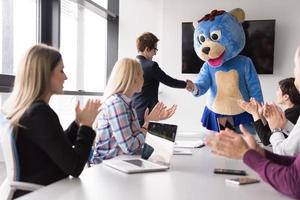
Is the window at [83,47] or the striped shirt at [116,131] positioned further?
the window at [83,47]

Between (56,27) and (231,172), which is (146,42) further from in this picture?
(231,172)

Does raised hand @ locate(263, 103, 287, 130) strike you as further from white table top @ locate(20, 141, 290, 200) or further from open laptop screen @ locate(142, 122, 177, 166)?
open laptop screen @ locate(142, 122, 177, 166)

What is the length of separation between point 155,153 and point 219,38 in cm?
153

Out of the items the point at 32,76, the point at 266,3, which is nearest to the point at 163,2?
the point at 266,3

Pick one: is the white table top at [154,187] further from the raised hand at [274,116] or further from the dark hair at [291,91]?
the dark hair at [291,91]

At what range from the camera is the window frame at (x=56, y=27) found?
2.34 m

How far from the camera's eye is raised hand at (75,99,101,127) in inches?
52.4

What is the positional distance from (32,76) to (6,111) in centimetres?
15

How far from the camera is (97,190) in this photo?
39.8 inches

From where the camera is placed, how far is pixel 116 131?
63.4 inches

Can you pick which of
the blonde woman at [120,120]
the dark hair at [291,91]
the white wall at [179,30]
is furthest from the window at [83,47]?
the dark hair at [291,91]

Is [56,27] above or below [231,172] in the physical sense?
above

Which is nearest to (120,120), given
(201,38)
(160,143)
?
(160,143)

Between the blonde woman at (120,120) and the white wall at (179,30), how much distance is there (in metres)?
2.32
